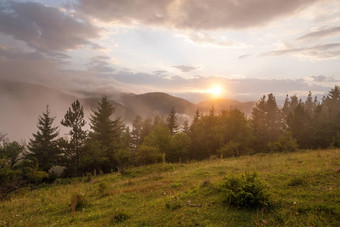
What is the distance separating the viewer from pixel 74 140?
38562 mm

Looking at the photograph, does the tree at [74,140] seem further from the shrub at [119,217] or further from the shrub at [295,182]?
the shrub at [295,182]

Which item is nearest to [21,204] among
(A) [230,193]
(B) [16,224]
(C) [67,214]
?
(B) [16,224]

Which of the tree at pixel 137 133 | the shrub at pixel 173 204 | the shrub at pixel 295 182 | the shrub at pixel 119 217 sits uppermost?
the shrub at pixel 295 182

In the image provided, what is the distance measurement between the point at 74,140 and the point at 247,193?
4012cm

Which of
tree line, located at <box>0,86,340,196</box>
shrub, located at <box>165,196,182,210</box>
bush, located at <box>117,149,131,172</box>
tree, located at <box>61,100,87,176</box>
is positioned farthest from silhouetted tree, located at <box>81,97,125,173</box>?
shrub, located at <box>165,196,182,210</box>

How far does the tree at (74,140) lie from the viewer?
38.3 m

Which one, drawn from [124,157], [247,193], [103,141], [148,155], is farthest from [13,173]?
[247,193]

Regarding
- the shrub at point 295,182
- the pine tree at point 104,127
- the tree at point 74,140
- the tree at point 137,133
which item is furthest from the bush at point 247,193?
the tree at point 137,133

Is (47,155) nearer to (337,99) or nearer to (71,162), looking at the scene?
(71,162)

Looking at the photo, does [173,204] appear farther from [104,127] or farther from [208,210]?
[104,127]

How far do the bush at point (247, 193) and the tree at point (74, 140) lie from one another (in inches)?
1514

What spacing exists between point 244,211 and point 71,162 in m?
Result: 41.6

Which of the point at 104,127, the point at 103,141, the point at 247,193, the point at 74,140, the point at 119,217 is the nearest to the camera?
the point at 247,193

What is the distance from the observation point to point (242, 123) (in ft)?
139
